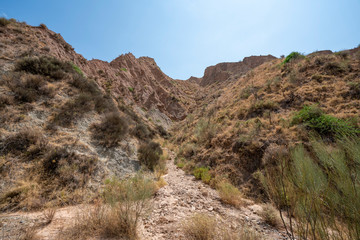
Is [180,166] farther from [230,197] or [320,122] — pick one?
[320,122]

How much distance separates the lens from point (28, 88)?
5684 mm

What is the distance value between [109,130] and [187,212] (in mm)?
5412

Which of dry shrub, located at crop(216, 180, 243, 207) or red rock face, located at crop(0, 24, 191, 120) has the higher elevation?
red rock face, located at crop(0, 24, 191, 120)

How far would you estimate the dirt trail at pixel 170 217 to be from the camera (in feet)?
7.48

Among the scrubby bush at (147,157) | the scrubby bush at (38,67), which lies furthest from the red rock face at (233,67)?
the scrubby bush at (38,67)

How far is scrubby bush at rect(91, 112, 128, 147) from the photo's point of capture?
5969 millimetres

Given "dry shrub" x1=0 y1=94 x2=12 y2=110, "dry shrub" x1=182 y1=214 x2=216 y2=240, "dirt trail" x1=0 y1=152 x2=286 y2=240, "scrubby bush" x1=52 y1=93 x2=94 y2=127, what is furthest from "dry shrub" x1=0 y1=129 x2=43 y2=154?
"dry shrub" x1=182 y1=214 x2=216 y2=240

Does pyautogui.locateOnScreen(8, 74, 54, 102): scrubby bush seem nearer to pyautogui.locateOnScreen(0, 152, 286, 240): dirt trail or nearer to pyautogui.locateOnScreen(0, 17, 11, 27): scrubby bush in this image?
pyautogui.locateOnScreen(0, 152, 286, 240): dirt trail

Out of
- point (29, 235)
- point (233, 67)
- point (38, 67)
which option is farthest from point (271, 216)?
point (233, 67)

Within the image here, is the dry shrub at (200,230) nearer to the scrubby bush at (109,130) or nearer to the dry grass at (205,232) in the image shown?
the dry grass at (205,232)

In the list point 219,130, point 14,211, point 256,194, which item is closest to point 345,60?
point 219,130

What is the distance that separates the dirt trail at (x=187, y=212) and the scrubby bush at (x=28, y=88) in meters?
6.91

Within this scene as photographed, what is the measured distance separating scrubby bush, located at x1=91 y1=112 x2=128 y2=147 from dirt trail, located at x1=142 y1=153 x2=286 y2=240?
3504mm

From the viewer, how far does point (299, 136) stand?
5.12 m
